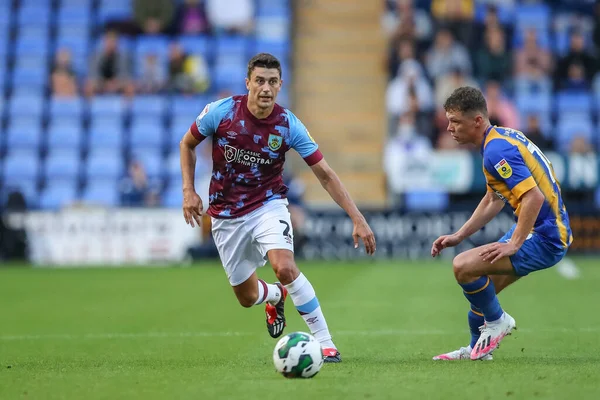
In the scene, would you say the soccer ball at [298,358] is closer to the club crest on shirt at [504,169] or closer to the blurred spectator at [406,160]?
the club crest on shirt at [504,169]

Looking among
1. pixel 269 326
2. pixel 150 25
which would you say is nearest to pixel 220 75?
pixel 150 25

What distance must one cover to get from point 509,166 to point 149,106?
16978mm

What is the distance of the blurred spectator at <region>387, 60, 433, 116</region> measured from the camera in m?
22.1

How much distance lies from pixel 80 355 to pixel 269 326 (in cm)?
151

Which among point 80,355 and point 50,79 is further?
point 50,79

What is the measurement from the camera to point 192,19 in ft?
79.2

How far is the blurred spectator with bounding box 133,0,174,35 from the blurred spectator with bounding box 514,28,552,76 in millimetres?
7878

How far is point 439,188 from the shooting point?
2112cm

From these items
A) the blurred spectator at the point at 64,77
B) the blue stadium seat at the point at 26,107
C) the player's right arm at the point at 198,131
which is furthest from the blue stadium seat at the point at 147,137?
the player's right arm at the point at 198,131

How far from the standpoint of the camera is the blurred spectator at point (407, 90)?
22109 millimetres

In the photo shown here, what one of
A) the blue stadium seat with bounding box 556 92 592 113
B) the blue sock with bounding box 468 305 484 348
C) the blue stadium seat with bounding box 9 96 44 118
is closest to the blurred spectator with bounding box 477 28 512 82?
the blue stadium seat with bounding box 556 92 592 113

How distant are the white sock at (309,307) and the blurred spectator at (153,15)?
17309mm

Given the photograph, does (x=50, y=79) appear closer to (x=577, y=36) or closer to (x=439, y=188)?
(x=439, y=188)

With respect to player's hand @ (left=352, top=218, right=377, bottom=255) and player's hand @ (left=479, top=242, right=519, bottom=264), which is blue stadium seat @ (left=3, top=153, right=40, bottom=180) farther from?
player's hand @ (left=479, top=242, right=519, bottom=264)
